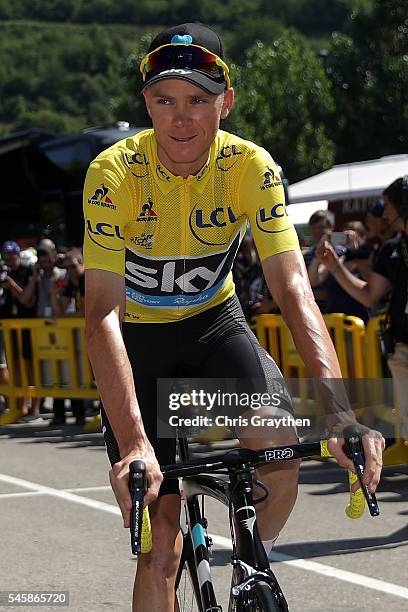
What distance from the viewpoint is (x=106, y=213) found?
3.69 metres

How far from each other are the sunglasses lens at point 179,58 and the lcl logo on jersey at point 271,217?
490mm

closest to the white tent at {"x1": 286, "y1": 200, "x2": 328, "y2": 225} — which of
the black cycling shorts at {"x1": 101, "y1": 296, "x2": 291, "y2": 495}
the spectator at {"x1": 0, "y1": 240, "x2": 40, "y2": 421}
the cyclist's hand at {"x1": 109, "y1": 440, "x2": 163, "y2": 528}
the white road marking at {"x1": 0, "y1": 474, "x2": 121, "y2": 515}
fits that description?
the spectator at {"x1": 0, "y1": 240, "x2": 40, "y2": 421}

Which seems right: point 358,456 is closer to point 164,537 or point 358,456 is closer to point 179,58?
point 164,537

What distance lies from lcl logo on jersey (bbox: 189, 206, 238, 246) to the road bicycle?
2.17 feet

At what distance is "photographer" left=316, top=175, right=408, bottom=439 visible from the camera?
8.14m

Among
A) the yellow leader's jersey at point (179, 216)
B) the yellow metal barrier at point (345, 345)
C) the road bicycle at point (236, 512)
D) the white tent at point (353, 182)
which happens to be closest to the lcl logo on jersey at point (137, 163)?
the yellow leader's jersey at point (179, 216)

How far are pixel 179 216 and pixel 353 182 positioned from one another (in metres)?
16.8

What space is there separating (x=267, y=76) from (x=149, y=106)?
70.3 meters

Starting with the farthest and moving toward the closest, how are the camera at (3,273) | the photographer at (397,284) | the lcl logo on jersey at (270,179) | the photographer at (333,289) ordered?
the camera at (3,273), the photographer at (333,289), the photographer at (397,284), the lcl logo on jersey at (270,179)

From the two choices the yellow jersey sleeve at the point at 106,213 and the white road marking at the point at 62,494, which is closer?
the yellow jersey sleeve at the point at 106,213

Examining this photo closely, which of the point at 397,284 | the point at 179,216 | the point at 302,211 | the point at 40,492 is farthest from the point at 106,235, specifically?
the point at 302,211

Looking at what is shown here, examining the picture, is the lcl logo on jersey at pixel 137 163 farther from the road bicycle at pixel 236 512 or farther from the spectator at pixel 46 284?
the spectator at pixel 46 284

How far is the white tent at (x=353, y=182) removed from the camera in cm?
1961

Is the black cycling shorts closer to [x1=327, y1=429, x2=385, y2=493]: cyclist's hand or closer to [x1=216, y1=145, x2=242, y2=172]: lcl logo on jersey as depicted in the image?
[x1=216, y1=145, x2=242, y2=172]: lcl logo on jersey
